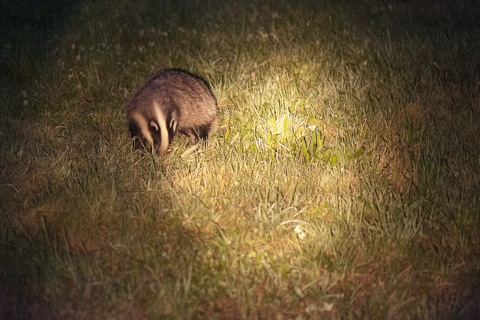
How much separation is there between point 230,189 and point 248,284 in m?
1.11

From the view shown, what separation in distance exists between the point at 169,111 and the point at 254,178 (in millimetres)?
1043

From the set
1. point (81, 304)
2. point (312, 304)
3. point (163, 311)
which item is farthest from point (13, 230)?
point (312, 304)

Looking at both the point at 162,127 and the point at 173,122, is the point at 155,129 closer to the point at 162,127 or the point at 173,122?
the point at 162,127

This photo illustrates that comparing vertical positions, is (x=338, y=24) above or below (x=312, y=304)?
above

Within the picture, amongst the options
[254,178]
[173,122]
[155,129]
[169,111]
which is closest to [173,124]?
[173,122]

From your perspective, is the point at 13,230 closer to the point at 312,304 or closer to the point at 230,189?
the point at 230,189

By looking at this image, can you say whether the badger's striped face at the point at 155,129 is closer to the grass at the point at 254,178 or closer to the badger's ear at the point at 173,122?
the badger's ear at the point at 173,122

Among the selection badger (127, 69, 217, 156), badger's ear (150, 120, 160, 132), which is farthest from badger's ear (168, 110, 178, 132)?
badger's ear (150, 120, 160, 132)

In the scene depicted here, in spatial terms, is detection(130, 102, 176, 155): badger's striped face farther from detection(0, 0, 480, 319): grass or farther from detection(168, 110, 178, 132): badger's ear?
detection(0, 0, 480, 319): grass

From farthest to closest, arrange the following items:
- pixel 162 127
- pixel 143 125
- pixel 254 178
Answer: pixel 143 125 < pixel 162 127 < pixel 254 178

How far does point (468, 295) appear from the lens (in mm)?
3652

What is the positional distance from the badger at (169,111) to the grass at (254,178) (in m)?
0.20

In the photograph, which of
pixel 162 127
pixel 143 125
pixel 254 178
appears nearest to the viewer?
pixel 254 178

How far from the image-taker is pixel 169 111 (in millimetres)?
5383
